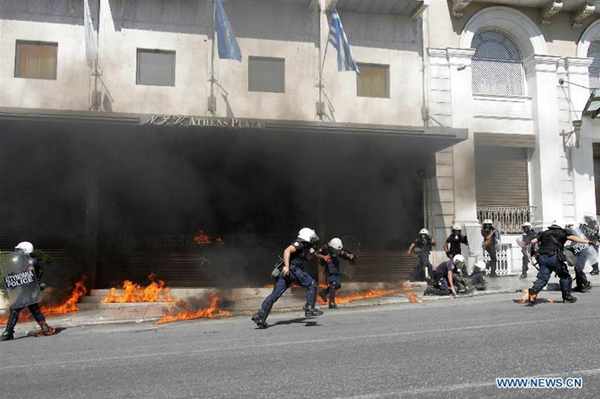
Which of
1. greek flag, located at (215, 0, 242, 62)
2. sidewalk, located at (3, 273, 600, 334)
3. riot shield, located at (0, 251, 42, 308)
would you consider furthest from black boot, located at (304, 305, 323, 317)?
greek flag, located at (215, 0, 242, 62)

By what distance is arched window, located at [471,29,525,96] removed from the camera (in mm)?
14195

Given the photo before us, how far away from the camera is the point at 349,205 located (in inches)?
502

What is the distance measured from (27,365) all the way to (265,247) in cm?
740

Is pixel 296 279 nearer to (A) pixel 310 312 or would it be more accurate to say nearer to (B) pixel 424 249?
(A) pixel 310 312

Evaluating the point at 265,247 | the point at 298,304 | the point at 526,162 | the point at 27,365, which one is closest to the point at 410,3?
the point at 526,162

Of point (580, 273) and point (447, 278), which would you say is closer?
point (580, 273)

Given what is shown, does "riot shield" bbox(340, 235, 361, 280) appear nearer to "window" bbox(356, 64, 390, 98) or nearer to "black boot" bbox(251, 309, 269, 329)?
"window" bbox(356, 64, 390, 98)

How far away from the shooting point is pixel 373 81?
43.8 ft

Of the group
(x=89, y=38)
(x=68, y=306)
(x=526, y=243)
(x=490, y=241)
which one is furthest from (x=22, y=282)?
(x=526, y=243)

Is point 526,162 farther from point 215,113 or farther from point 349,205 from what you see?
point 215,113

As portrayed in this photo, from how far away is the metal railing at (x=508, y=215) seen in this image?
13.7m

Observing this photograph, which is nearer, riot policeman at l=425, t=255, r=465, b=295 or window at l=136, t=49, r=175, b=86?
riot policeman at l=425, t=255, r=465, b=295

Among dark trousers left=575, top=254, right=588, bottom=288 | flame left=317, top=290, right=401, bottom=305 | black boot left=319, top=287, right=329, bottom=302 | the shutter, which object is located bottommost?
flame left=317, top=290, right=401, bottom=305

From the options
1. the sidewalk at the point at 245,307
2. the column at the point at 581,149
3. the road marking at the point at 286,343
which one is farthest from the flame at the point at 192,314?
the column at the point at 581,149
